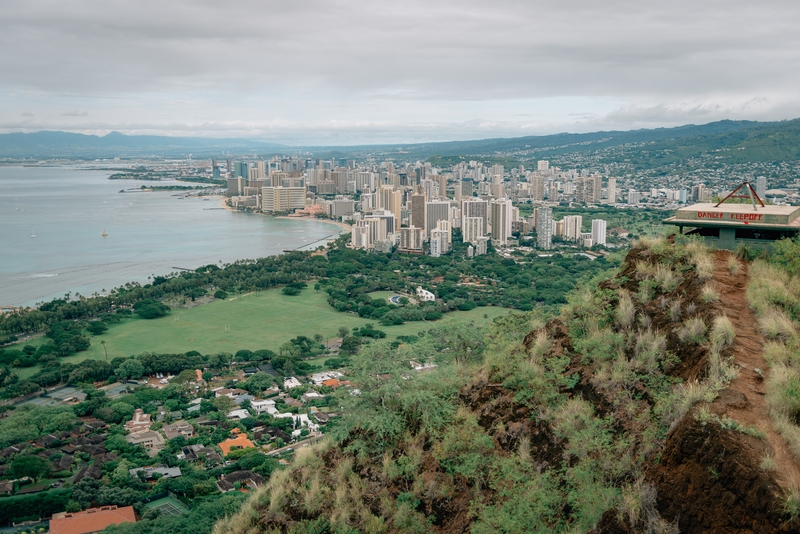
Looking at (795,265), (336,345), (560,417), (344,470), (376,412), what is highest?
(795,265)

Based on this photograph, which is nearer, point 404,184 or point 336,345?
point 336,345

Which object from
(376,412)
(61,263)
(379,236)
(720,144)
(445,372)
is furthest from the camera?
(720,144)

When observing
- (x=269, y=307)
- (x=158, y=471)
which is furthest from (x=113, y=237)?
(x=158, y=471)

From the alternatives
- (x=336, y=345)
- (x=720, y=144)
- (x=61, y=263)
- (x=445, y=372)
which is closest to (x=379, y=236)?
(x=61, y=263)

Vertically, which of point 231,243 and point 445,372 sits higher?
point 445,372

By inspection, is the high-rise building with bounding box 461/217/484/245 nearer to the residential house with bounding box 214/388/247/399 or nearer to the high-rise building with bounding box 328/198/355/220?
the high-rise building with bounding box 328/198/355/220

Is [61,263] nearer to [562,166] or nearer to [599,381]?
[599,381]

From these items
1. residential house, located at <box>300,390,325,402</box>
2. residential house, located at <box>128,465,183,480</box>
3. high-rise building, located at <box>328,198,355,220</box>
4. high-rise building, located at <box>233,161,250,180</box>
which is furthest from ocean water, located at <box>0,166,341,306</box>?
residential house, located at <box>128,465,183,480</box>

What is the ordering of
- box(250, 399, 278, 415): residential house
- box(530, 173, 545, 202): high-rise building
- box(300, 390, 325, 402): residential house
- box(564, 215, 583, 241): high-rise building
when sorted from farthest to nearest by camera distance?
box(530, 173, 545, 202): high-rise building, box(564, 215, 583, 241): high-rise building, box(300, 390, 325, 402): residential house, box(250, 399, 278, 415): residential house
